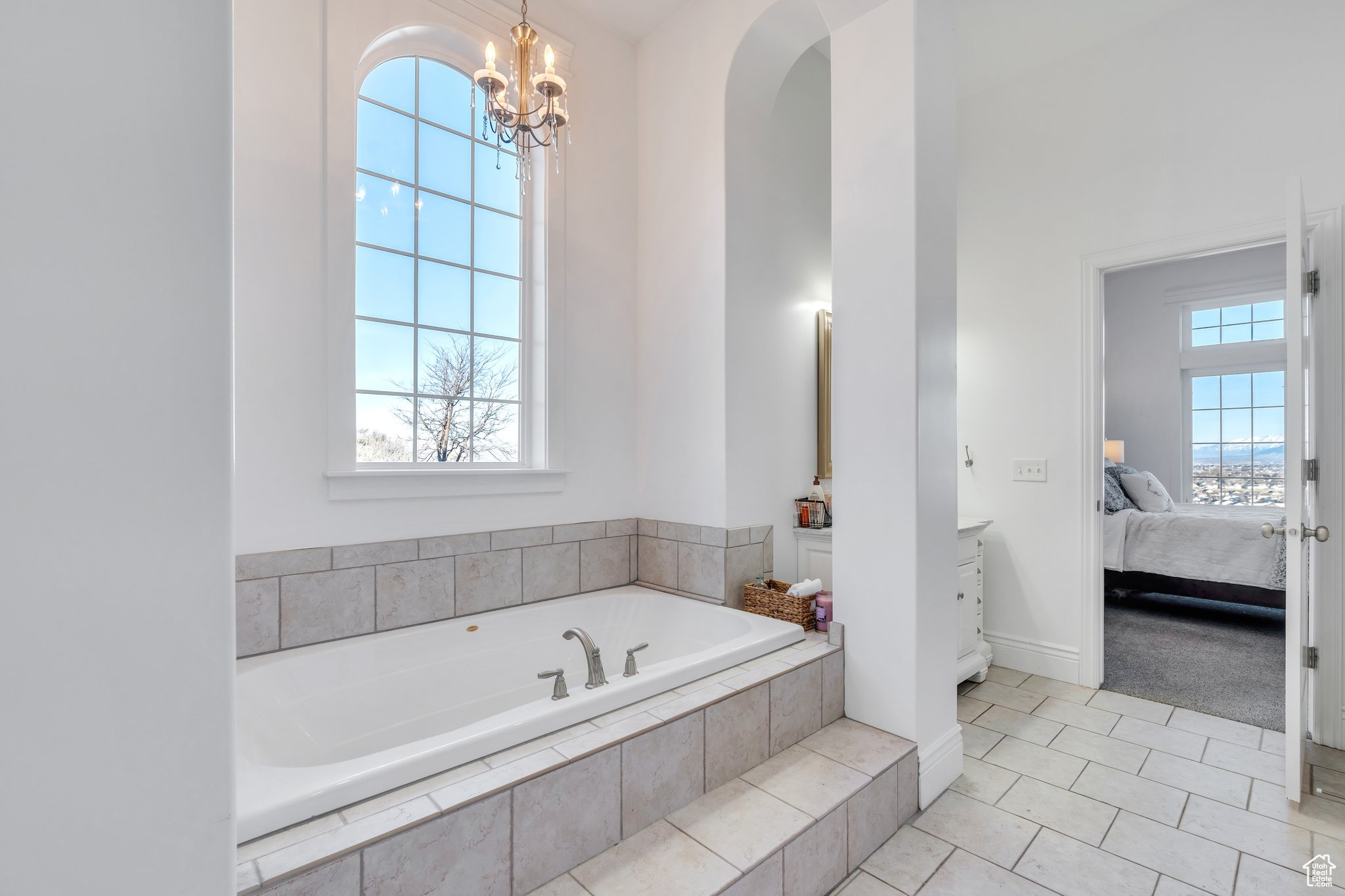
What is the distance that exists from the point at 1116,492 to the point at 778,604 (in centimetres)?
353

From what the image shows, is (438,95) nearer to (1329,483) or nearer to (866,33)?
(866,33)

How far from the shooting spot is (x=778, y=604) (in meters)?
2.44

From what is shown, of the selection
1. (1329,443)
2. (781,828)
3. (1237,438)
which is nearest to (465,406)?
(781,828)

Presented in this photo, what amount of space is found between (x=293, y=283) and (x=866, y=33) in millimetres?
2058

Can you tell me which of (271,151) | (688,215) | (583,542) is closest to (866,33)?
(688,215)

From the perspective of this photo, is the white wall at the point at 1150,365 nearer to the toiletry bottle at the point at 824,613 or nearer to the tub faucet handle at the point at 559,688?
the toiletry bottle at the point at 824,613

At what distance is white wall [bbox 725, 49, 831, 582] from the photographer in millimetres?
2693

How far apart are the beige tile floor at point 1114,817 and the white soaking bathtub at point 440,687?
723mm

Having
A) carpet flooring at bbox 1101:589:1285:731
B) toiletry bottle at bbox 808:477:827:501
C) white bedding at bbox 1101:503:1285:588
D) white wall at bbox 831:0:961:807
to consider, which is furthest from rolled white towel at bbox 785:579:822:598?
white bedding at bbox 1101:503:1285:588

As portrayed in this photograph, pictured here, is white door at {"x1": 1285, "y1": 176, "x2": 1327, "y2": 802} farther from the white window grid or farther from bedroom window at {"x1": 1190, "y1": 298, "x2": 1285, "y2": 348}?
the white window grid

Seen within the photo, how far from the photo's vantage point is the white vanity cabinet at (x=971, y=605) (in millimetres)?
2865

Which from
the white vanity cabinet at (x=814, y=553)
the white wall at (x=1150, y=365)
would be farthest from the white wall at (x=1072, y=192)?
the white wall at (x=1150, y=365)

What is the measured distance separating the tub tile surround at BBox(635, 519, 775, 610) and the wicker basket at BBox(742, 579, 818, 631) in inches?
2.8

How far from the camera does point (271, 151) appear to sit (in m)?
1.99
